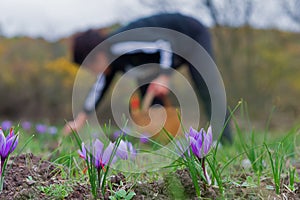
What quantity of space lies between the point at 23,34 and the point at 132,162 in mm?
8222

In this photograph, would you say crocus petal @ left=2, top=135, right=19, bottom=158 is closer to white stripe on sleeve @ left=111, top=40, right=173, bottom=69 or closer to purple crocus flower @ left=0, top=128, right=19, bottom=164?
purple crocus flower @ left=0, top=128, right=19, bottom=164

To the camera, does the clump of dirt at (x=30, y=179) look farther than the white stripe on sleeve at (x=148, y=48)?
No

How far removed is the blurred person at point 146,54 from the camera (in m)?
3.94

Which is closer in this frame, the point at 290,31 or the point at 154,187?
the point at 154,187

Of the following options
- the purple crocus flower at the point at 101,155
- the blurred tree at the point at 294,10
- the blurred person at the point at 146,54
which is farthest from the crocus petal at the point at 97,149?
the blurred tree at the point at 294,10

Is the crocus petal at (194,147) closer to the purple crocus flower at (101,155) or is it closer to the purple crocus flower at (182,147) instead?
the purple crocus flower at (182,147)

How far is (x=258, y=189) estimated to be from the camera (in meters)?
1.34

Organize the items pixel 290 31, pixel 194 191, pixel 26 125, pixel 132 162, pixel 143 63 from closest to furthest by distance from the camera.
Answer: pixel 194 191, pixel 132 162, pixel 143 63, pixel 26 125, pixel 290 31

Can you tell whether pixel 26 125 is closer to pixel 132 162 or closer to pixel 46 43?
pixel 132 162

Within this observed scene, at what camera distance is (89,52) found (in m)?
4.41

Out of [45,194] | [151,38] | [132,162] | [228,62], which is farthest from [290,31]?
[45,194]

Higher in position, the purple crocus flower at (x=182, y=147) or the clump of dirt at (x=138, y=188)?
the purple crocus flower at (x=182, y=147)

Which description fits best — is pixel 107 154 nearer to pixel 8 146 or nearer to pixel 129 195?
pixel 129 195

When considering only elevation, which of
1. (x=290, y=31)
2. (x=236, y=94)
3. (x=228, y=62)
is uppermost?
(x=290, y=31)
